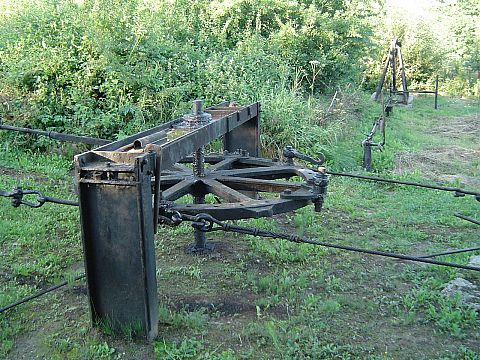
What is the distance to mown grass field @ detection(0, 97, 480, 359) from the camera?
11.9ft

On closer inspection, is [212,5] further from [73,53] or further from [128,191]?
[128,191]

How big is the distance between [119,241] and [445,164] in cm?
808

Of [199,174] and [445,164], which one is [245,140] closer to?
[199,174]

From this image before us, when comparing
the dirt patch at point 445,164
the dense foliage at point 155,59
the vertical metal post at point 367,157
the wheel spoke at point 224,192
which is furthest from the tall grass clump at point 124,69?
the wheel spoke at point 224,192

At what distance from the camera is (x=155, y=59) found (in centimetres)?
928

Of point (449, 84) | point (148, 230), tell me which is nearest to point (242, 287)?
point (148, 230)

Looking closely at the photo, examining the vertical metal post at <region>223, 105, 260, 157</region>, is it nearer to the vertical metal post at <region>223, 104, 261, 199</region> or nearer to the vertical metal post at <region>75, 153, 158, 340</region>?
the vertical metal post at <region>223, 104, 261, 199</region>

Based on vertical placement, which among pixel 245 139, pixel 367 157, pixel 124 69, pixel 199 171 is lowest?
pixel 367 157

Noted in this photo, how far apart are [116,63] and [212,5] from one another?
3.85 m

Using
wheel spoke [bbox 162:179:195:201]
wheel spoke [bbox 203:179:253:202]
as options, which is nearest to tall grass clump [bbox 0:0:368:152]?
wheel spoke [bbox 162:179:195:201]

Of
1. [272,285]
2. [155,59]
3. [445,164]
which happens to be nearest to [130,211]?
[272,285]

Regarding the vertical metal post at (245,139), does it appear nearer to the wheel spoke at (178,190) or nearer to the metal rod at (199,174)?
the metal rod at (199,174)

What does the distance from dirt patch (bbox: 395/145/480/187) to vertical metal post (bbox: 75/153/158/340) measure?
667 cm

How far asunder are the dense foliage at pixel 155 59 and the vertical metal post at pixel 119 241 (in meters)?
5.07
